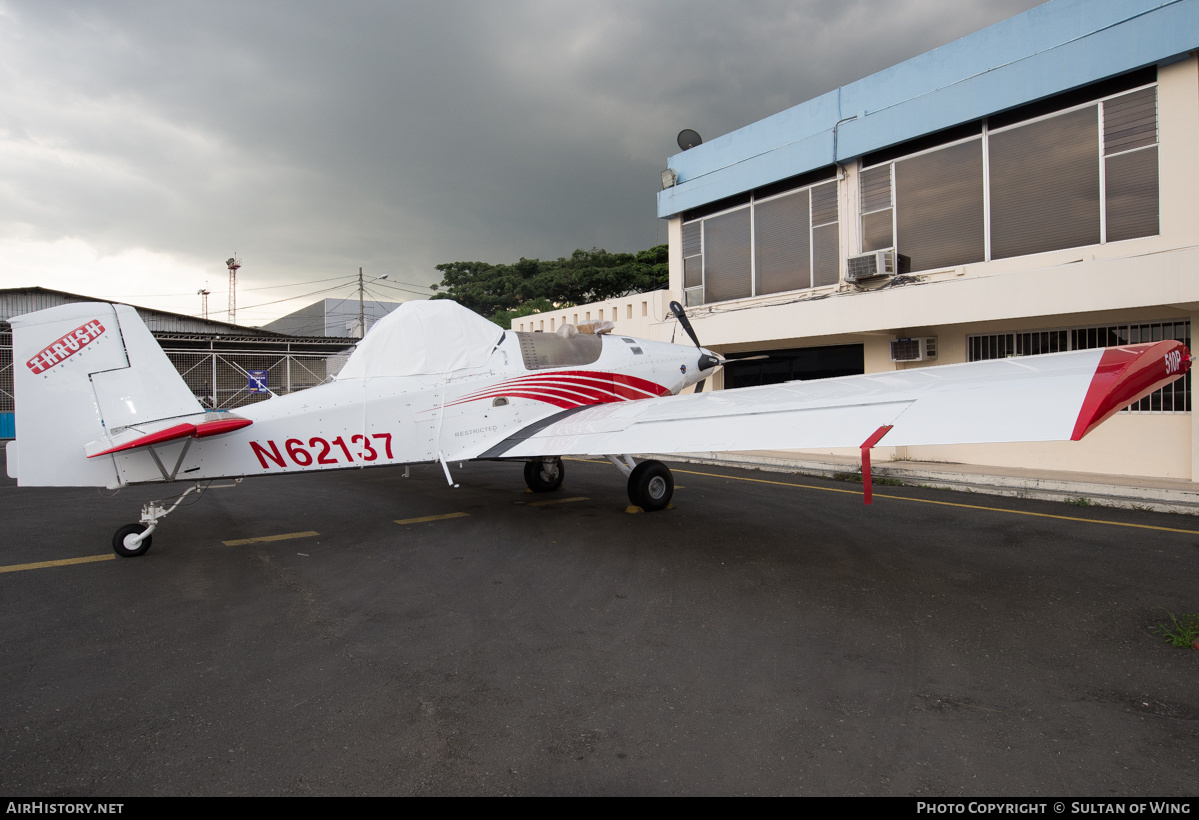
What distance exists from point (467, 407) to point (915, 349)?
983 cm

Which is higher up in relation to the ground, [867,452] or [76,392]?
[76,392]

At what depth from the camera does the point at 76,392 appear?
5.94 meters

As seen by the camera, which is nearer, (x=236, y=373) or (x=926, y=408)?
(x=926, y=408)

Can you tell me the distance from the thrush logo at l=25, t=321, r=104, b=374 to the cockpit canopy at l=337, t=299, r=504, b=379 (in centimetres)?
242

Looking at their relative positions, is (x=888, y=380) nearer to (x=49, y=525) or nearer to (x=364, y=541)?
(x=364, y=541)

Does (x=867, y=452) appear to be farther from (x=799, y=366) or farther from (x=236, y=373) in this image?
(x=236, y=373)

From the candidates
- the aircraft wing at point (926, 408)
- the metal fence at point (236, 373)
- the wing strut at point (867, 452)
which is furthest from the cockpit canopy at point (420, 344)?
the metal fence at point (236, 373)

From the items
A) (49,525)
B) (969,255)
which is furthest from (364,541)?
(969,255)

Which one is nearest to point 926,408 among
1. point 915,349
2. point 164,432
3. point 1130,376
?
point 1130,376

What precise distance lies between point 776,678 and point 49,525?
959cm

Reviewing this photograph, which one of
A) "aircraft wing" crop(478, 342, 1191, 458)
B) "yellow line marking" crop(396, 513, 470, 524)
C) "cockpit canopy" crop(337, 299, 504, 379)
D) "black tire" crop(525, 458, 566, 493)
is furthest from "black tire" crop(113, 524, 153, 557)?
"black tire" crop(525, 458, 566, 493)

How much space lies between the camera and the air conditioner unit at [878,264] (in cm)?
1291

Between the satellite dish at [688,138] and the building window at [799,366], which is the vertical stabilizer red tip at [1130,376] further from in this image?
the satellite dish at [688,138]

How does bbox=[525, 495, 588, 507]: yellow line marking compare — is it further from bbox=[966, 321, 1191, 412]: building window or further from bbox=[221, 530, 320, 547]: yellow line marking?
bbox=[966, 321, 1191, 412]: building window
